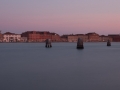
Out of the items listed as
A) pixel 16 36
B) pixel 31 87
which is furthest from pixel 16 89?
pixel 16 36

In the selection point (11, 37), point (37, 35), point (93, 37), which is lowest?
point (93, 37)

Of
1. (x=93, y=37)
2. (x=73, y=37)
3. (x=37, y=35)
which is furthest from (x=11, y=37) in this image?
(x=93, y=37)

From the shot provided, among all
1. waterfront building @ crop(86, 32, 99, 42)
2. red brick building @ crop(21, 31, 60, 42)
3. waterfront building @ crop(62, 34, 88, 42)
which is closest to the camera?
red brick building @ crop(21, 31, 60, 42)

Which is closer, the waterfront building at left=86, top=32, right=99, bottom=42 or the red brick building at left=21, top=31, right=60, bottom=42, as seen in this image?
the red brick building at left=21, top=31, right=60, bottom=42

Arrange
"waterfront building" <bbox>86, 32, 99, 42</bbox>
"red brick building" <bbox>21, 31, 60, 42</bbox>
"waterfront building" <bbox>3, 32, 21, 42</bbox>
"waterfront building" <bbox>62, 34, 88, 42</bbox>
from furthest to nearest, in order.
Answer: "waterfront building" <bbox>86, 32, 99, 42</bbox>
"waterfront building" <bbox>62, 34, 88, 42</bbox>
"red brick building" <bbox>21, 31, 60, 42</bbox>
"waterfront building" <bbox>3, 32, 21, 42</bbox>

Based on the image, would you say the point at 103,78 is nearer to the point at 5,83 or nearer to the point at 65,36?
the point at 5,83

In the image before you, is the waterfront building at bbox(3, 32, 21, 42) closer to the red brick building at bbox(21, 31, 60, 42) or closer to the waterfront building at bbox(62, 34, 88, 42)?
the red brick building at bbox(21, 31, 60, 42)

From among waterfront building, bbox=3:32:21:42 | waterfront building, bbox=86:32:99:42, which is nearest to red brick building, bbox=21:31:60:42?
waterfront building, bbox=3:32:21:42

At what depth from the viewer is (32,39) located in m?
115

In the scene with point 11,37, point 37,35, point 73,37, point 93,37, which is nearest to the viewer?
point 11,37

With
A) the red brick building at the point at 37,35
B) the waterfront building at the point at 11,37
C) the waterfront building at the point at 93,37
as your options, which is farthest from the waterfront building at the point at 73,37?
the waterfront building at the point at 11,37

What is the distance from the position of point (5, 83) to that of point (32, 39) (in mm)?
105451

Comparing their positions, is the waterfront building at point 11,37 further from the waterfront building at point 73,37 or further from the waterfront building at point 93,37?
the waterfront building at point 93,37

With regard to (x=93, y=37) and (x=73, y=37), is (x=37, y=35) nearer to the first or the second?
(x=73, y=37)
